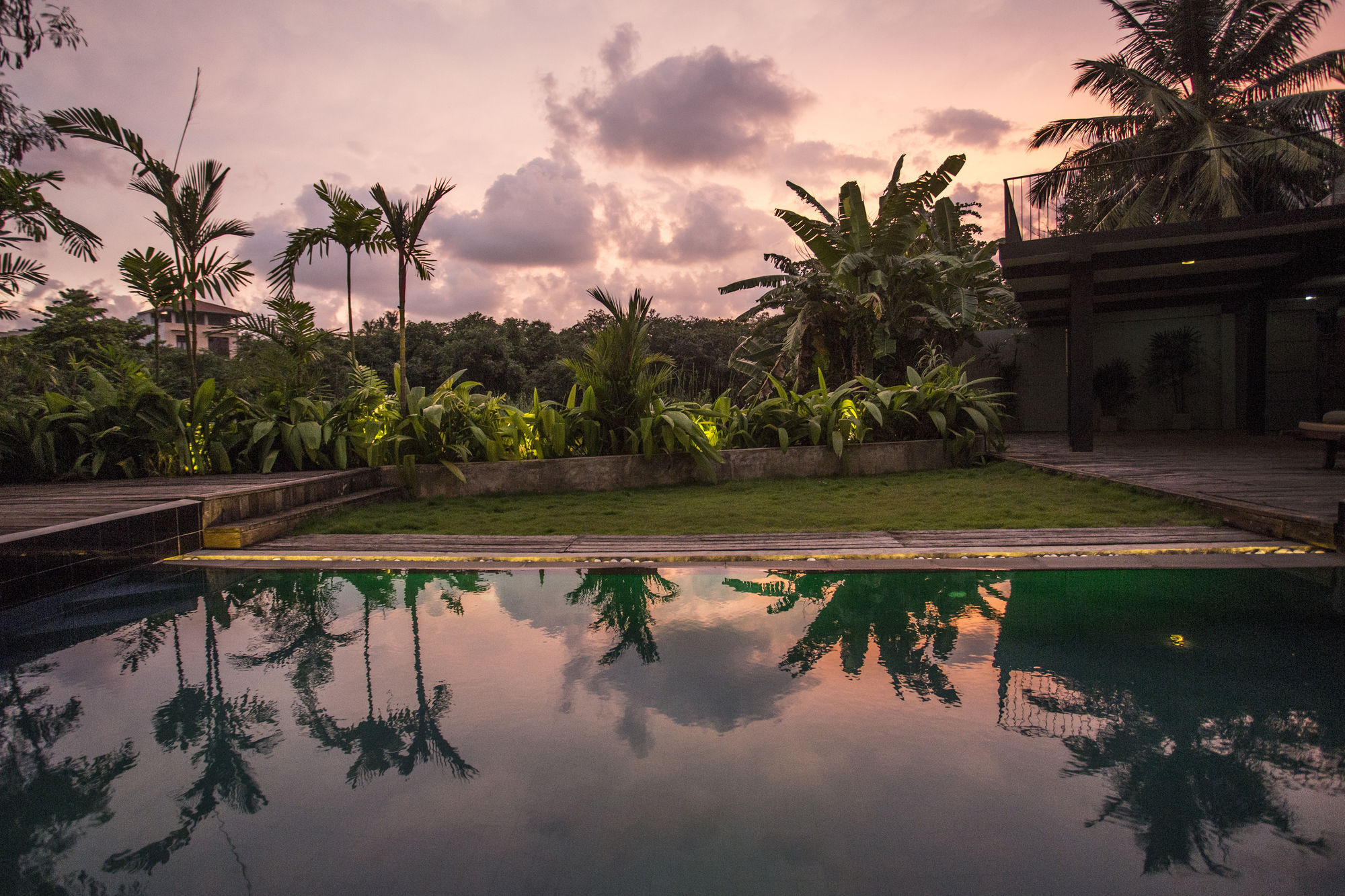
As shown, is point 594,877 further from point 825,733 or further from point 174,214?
point 174,214

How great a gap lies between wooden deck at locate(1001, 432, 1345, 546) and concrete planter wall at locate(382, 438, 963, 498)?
1.66 m

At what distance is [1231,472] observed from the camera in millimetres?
5910

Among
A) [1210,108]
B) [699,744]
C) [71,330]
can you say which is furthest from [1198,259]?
[71,330]

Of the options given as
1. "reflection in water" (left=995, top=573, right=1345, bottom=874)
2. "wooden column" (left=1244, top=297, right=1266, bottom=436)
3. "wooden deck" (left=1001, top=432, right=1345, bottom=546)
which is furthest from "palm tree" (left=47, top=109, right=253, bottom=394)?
"wooden column" (left=1244, top=297, right=1266, bottom=436)

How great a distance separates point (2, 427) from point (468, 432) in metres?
3.75

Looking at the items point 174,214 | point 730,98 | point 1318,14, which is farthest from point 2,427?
point 1318,14

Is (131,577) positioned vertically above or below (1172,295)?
below

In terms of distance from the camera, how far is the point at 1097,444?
9.64 metres

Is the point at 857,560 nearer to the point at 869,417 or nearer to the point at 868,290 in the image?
the point at 869,417

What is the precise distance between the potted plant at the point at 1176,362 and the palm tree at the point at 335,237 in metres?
13.3

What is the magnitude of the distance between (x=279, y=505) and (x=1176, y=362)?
1458cm

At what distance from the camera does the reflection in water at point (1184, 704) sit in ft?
4.93

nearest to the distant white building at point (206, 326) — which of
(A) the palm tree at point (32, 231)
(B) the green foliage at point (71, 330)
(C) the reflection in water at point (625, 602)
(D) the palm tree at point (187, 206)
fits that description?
(B) the green foliage at point (71, 330)

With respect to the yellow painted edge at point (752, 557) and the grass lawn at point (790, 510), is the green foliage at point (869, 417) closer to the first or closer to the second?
the grass lawn at point (790, 510)
